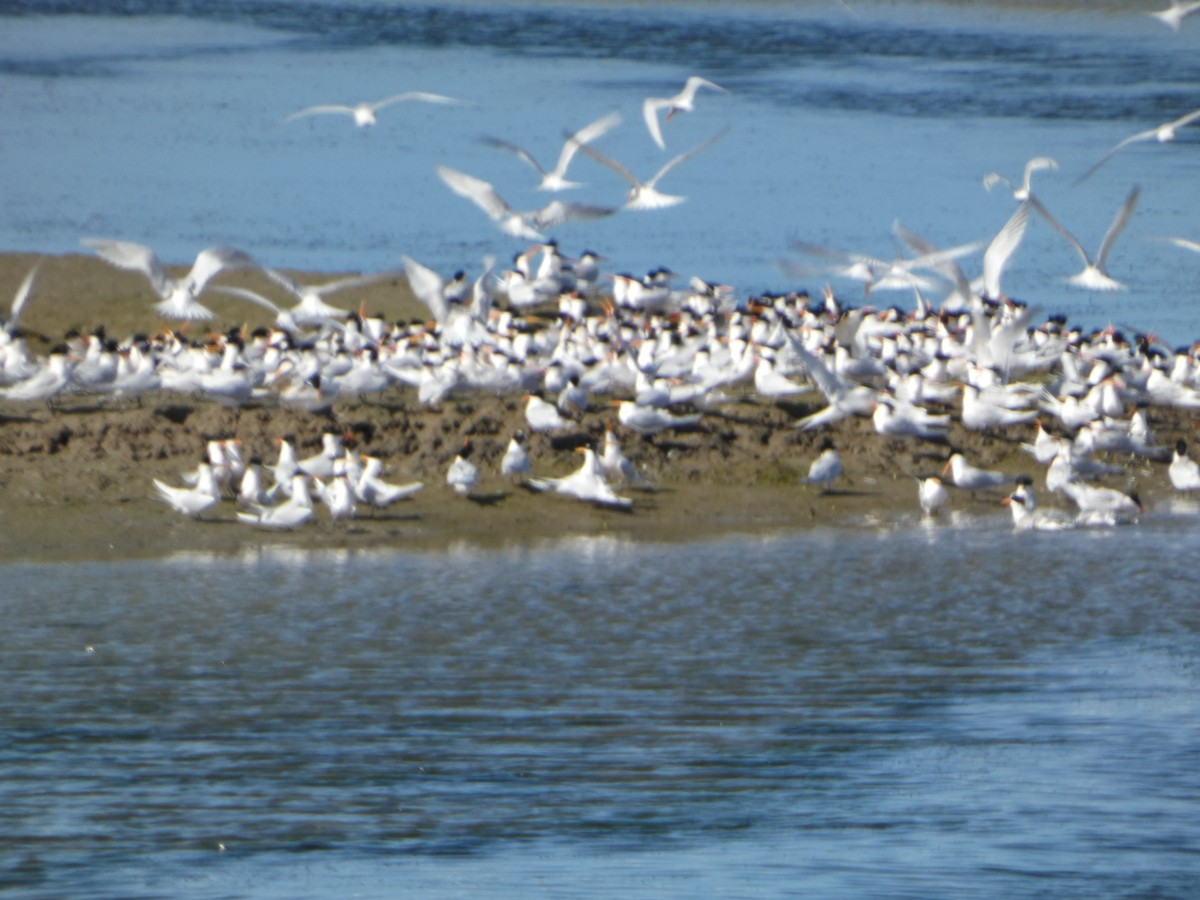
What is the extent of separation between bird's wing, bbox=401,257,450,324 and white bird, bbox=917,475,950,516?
5371 millimetres

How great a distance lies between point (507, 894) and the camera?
7062 mm

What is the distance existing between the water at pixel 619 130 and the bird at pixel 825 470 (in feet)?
21.0

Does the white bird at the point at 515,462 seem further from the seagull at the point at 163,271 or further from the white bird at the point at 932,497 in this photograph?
the seagull at the point at 163,271

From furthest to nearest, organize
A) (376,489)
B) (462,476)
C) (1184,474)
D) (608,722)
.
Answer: (1184,474), (462,476), (376,489), (608,722)

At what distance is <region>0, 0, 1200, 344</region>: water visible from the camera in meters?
26.2

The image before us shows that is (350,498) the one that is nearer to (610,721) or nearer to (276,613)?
(276,613)

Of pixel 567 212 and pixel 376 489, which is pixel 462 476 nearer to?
pixel 376 489

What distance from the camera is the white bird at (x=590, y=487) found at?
43.1 feet

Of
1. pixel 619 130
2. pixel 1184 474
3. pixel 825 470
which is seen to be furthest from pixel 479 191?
pixel 619 130

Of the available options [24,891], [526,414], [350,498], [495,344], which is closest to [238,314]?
[495,344]

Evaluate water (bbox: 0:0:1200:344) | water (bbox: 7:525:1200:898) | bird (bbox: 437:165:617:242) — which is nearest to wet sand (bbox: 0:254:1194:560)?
water (bbox: 7:525:1200:898)

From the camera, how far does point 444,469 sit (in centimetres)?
1359

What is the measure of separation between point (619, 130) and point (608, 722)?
29839mm

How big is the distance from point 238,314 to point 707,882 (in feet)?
41.3
